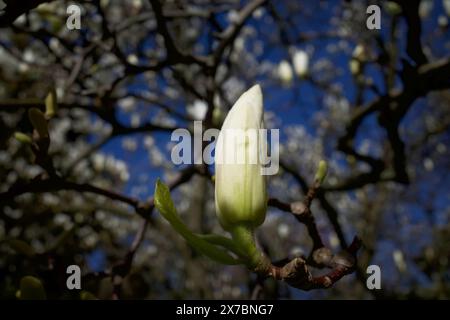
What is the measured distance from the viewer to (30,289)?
2.78ft

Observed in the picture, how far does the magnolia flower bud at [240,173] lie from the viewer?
2.14 ft

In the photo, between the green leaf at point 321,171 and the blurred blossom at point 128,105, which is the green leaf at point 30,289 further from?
the blurred blossom at point 128,105

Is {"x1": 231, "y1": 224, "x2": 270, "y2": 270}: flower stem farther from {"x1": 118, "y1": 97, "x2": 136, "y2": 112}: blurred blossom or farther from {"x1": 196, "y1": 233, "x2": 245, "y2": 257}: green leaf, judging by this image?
{"x1": 118, "y1": 97, "x2": 136, "y2": 112}: blurred blossom

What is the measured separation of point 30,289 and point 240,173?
0.45 metres

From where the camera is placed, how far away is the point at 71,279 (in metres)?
1.04

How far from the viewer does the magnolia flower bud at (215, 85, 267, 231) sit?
2.14 feet

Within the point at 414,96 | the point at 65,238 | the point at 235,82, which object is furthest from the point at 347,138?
the point at 235,82

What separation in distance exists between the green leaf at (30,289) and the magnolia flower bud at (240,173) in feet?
1.25

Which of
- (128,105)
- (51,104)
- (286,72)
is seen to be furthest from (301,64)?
(128,105)

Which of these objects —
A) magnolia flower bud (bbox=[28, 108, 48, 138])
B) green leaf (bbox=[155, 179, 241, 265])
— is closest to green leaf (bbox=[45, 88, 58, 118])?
magnolia flower bud (bbox=[28, 108, 48, 138])

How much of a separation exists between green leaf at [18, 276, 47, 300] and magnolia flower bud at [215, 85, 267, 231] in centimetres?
38

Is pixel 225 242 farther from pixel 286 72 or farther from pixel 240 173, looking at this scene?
pixel 286 72

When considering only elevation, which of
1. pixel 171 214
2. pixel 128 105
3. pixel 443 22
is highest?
pixel 128 105

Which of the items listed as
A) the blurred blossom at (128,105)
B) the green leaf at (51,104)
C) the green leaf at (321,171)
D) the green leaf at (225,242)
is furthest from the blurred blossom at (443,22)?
the blurred blossom at (128,105)
